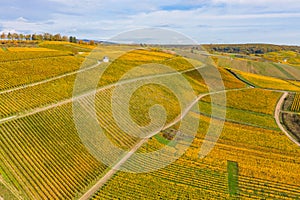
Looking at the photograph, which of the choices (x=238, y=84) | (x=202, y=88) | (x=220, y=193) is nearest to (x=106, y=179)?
(x=220, y=193)

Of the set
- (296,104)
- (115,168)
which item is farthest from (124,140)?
(296,104)

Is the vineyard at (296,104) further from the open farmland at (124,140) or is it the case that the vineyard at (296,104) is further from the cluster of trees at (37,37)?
the cluster of trees at (37,37)

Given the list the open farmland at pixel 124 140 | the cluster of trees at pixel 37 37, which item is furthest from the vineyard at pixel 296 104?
the cluster of trees at pixel 37 37

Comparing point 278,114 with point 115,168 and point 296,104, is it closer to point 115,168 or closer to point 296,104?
point 296,104

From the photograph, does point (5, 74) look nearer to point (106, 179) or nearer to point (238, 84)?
point (106, 179)

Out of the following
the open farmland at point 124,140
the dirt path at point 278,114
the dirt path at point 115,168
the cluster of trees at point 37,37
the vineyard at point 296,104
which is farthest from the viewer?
the cluster of trees at point 37,37

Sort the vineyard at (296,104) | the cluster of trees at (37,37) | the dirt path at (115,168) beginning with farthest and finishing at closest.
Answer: the cluster of trees at (37,37)
the vineyard at (296,104)
the dirt path at (115,168)

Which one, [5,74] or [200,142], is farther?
[5,74]

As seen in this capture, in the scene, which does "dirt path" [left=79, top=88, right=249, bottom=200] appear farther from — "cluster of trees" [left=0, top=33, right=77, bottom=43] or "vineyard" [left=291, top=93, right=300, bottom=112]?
"cluster of trees" [left=0, top=33, right=77, bottom=43]
